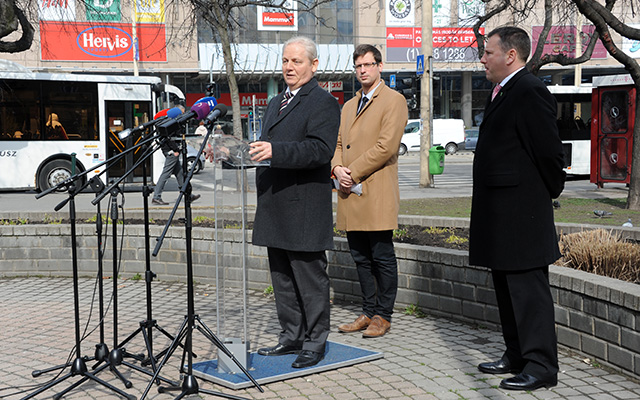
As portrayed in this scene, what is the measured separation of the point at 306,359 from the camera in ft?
16.4

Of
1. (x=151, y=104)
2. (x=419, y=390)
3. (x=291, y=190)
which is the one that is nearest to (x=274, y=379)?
(x=419, y=390)

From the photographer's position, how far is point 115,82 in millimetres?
20656

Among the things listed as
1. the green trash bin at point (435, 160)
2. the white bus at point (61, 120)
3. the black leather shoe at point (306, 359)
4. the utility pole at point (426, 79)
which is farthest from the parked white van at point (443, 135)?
the black leather shoe at point (306, 359)

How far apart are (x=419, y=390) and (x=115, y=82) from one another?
57.9 feet

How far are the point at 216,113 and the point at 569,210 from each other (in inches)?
333

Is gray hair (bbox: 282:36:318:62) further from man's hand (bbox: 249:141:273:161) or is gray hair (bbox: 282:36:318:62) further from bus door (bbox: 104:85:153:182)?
bus door (bbox: 104:85:153:182)

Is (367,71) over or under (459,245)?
over

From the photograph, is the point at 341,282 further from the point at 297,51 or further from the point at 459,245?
the point at 297,51

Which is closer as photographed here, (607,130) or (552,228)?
(552,228)

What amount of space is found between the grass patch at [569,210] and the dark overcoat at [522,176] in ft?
17.5

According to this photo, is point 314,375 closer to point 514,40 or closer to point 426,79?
point 514,40

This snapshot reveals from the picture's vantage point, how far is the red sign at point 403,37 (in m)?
54.2

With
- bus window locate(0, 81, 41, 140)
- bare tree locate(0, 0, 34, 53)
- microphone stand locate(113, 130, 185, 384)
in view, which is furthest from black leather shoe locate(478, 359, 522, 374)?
bus window locate(0, 81, 41, 140)

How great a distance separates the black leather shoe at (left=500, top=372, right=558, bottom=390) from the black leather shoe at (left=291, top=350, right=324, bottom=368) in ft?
3.87
